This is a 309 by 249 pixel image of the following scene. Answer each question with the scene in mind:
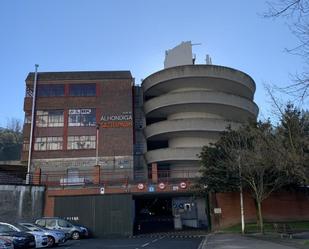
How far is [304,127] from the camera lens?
1731 cm

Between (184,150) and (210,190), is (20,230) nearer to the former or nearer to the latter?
(210,190)

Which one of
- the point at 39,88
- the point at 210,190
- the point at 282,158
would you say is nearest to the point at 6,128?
the point at 39,88

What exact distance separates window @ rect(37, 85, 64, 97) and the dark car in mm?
35898

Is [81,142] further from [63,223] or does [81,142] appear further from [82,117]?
[63,223]

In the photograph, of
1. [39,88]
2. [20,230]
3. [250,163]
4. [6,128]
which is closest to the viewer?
[20,230]

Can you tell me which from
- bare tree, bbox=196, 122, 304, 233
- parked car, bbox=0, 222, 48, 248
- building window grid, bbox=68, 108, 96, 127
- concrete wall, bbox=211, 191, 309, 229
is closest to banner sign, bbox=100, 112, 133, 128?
building window grid, bbox=68, 108, 96, 127

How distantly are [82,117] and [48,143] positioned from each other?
215 inches

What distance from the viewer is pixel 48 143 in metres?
54.3

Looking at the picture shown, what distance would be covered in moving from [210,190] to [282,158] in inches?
762

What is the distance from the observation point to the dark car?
20.6m

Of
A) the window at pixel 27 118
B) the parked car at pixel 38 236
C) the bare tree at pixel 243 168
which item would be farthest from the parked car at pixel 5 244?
the window at pixel 27 118

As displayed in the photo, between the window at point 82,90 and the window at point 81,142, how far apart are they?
6.07m

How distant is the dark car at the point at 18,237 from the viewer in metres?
20.6

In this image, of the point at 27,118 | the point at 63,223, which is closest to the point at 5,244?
the point at 63,223
